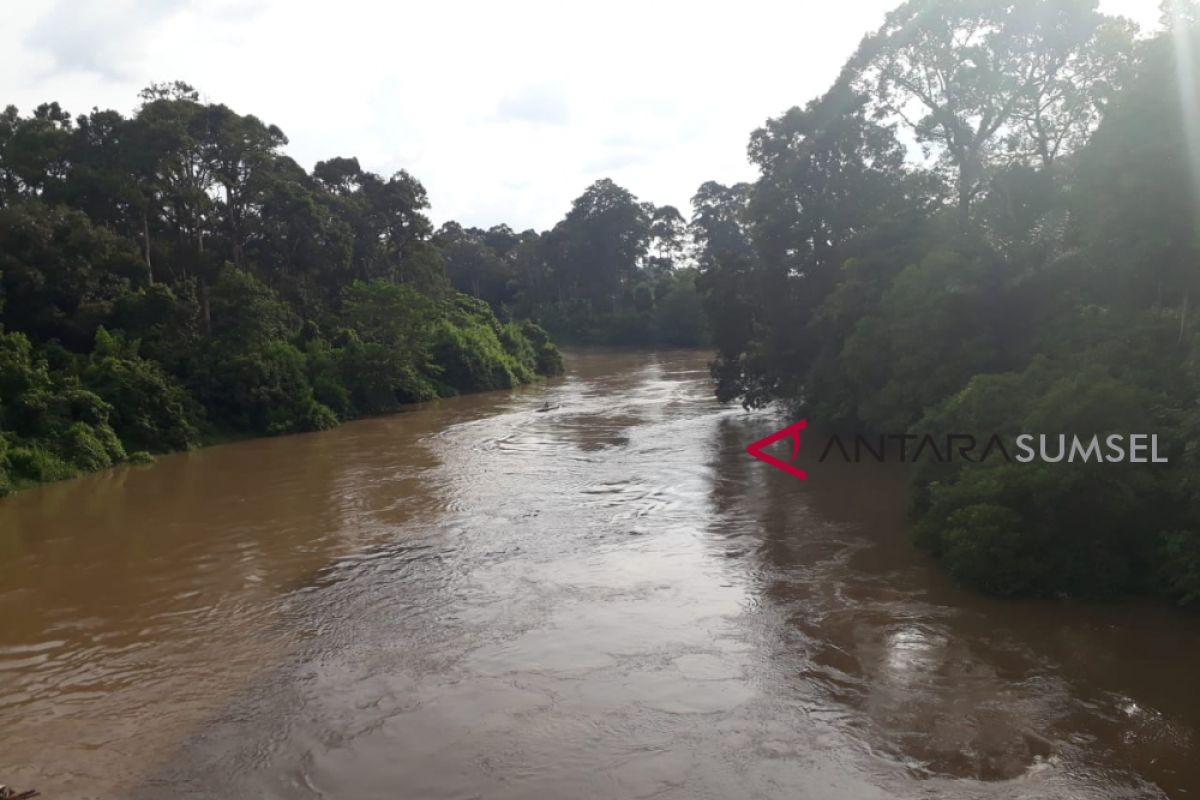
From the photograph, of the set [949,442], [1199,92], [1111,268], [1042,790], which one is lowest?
[1042,790]

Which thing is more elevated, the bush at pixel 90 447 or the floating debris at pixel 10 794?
the bush at pixel 90 447

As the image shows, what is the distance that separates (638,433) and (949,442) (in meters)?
11.6

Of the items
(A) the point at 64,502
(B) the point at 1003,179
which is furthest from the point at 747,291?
(A) the point at 64,502

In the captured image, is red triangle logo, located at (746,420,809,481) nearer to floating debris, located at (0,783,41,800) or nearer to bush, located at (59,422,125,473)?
floating debris, located at (0,783,41,800)

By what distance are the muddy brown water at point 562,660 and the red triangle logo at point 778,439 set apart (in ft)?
6.87

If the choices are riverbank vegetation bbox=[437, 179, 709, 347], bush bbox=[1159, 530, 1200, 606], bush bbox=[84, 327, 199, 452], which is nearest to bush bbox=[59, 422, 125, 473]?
bush bbox=[84, 327, 199, 452]

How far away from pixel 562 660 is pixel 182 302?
67.1ft

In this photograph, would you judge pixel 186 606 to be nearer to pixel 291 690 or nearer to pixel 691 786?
pixel 291 690

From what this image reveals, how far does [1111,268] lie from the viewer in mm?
10508

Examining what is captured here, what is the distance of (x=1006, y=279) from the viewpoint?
47.1ft

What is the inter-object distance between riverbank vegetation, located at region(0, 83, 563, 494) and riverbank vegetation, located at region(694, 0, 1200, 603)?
12234 mm

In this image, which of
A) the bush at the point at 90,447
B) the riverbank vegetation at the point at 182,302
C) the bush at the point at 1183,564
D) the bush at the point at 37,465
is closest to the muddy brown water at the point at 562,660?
the bush at the point at 1183,564

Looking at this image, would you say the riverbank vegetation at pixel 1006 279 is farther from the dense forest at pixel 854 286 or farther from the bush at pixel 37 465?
the bush at pixel 37 465

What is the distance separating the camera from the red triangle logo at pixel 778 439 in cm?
1662
